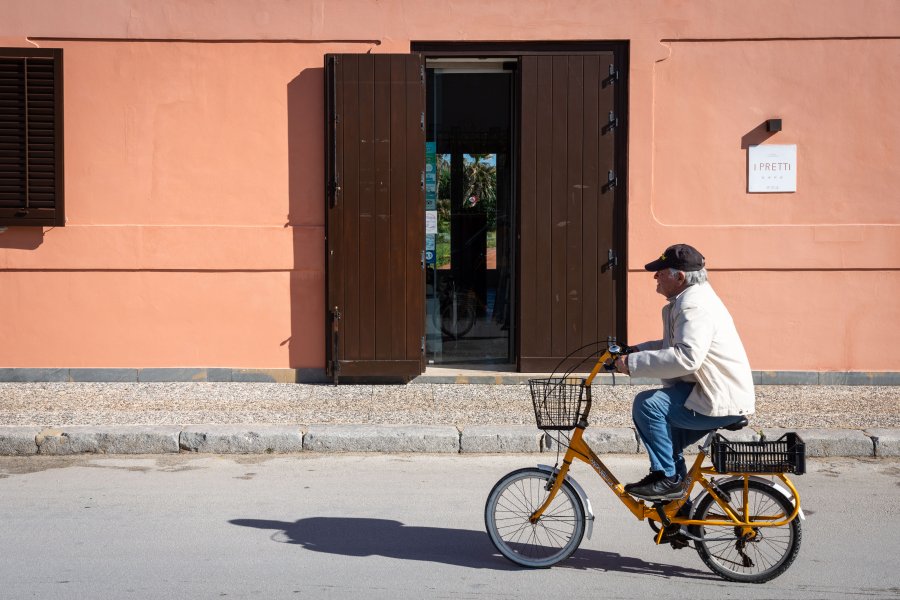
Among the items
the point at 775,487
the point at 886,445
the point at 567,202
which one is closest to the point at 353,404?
the point at 567,202

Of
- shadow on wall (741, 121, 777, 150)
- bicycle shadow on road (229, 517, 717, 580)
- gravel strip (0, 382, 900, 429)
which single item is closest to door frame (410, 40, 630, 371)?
gravel strip (0, 382, 900, 429)

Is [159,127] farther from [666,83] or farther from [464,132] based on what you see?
[666,83]

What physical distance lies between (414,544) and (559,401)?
4.24 feet

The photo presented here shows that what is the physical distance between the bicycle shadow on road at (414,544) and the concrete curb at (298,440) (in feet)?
5.73

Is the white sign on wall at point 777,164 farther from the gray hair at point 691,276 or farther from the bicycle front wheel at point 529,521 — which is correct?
the bicycle front wheel at point 529,521

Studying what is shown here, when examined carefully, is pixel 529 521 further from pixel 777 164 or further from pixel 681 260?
pixel 777 164

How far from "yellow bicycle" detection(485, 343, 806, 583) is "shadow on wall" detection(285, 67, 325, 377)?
5331 mm

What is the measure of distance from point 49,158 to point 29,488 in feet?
14.2

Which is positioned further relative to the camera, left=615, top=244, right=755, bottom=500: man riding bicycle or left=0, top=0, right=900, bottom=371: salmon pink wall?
left=0, top=0, right=900, bottom=371: salmon pink wall

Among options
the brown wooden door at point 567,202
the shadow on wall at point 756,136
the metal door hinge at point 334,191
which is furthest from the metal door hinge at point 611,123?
the metal door hinge at point 334,191

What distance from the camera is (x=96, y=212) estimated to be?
10.0 m

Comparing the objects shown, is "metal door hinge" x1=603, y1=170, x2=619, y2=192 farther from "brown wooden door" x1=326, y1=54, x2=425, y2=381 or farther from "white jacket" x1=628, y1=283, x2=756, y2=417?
"white jacket" x1=628, y1=283, x2=756, y2=417

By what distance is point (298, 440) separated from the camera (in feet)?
25.1

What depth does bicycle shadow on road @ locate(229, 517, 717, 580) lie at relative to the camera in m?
5.07
